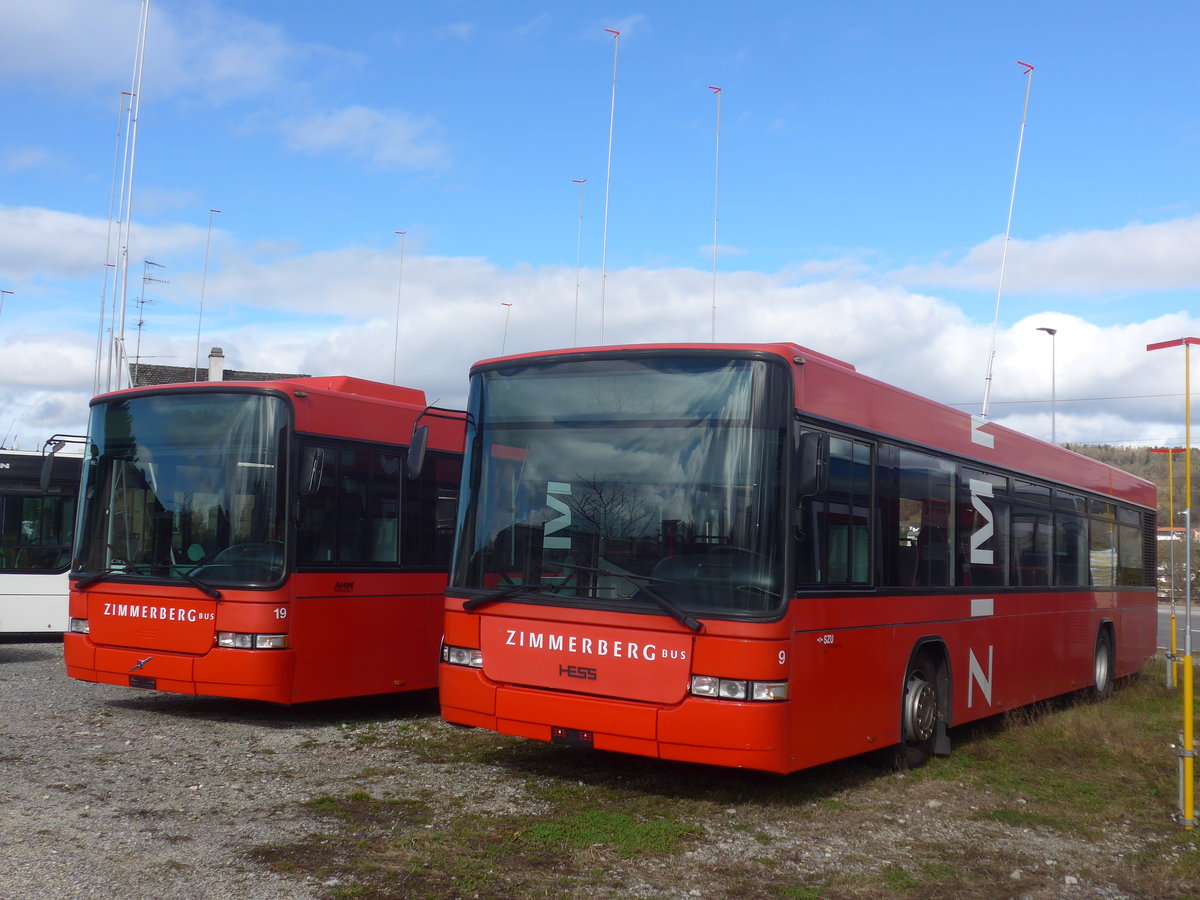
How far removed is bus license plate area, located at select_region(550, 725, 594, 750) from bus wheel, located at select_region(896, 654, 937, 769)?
2728 millimetres

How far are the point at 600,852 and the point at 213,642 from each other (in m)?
5.08

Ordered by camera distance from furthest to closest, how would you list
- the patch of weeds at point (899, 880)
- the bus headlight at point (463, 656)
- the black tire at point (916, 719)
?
the black tire at point (916, 719)
the bus headlight at point (463, 656)
the patch of weeds at point (899, 880)

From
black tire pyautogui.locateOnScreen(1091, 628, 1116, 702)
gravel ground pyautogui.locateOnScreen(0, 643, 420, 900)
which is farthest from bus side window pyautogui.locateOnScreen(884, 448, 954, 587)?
black tire pyautogui.locateOnScreen(1091, 628, 1116, 702)

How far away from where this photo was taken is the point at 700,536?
25.0 ft

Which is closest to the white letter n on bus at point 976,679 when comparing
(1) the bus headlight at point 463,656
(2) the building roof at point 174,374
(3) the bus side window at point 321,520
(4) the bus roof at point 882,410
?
(4) the bus roof at point 882,410

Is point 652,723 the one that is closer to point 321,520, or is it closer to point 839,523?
point 839,523

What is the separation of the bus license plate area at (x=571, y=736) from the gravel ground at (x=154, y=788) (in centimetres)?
146

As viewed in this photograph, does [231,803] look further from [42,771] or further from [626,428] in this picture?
[626,428]

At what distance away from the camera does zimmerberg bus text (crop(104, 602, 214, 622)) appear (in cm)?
1066

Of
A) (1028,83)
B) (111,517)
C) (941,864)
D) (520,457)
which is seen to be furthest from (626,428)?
(1028,83)

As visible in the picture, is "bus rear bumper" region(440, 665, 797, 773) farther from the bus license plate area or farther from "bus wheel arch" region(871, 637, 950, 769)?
"bus wheel arch" region(871, 637, 950, 769)

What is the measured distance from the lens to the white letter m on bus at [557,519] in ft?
26.6

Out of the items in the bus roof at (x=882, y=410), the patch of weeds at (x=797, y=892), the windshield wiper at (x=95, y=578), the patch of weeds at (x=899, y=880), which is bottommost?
the patch of weeds at (x=797, y=892)

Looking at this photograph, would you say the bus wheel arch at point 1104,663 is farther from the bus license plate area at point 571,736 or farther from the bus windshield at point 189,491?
the bus windshield at point 189,491
